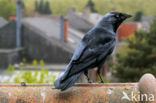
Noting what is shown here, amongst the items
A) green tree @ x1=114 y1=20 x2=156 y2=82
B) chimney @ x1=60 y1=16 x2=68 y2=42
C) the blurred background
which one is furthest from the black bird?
chimney @ x1=60 y1=16 x2=68 y2=42

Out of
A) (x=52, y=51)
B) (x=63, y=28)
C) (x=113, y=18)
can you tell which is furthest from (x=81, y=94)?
(x=63, y=28)

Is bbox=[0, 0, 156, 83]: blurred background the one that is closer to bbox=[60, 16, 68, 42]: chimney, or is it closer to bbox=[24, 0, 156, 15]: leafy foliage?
bbox=[60, 16, 68, 42]: chimney

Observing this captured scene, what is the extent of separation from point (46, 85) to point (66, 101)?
1.16 feet

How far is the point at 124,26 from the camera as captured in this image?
35844 mm

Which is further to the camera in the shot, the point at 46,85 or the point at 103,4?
the point at 103,4

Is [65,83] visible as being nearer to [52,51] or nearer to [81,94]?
[81,94]

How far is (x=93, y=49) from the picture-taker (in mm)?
3146

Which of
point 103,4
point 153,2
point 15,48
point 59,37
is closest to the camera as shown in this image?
point 15,48

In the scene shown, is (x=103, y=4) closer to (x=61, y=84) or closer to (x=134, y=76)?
(x=134, y=76)

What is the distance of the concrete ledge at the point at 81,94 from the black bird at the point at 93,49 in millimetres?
246

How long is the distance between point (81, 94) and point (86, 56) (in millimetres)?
453

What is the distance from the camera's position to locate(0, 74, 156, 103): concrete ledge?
3.24 metres

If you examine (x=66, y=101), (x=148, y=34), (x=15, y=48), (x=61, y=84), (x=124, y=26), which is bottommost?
(x=124, y=26)

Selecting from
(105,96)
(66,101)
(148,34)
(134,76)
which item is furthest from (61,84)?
(148,34)
